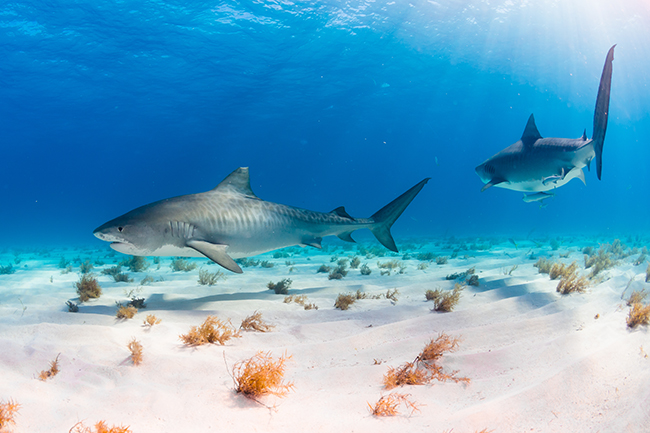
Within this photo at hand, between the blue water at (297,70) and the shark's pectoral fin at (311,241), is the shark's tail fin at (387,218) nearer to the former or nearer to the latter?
the shark's pectoral fin at (311,241)

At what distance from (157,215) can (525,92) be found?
1977 inches

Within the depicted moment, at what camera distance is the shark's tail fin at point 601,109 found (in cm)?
461

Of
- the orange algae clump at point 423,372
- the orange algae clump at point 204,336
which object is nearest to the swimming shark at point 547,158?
the orange algae clump at point 423,372

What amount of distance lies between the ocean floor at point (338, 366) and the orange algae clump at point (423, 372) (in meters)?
0.06

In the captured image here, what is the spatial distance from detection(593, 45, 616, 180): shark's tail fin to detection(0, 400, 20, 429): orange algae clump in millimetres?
6892

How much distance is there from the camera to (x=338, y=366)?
320 cm

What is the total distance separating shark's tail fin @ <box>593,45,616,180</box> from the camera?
4.61m

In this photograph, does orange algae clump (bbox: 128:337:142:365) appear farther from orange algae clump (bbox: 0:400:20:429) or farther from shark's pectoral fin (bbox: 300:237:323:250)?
shark's pectoral fin (bbox: 300:237:323:250)

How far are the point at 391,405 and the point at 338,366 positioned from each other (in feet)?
2.98

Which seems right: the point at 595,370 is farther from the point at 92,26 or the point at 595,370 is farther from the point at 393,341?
the point at 92,26

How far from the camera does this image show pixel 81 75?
91.6 ft

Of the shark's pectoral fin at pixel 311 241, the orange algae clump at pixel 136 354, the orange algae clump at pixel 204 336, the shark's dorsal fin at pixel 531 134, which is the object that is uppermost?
the shark's dorsal fin at pixel 531 134

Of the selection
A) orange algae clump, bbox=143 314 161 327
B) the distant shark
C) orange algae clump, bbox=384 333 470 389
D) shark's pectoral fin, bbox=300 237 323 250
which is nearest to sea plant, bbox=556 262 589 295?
the distant shark

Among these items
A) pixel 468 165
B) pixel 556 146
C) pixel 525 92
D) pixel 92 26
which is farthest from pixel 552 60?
pixel 468 165
